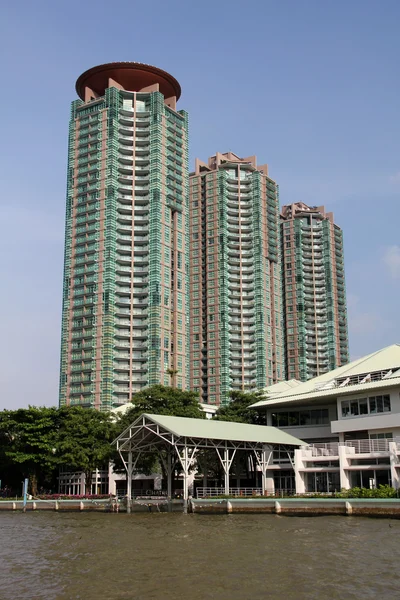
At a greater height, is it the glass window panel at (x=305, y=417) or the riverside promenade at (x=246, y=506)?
the glass window panel at (x=305, y=417)

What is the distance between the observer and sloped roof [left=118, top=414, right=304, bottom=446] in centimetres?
6163

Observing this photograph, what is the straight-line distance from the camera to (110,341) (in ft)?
458

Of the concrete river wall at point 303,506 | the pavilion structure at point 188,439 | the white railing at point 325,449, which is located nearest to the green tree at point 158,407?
the pavilion structure at point 188,439

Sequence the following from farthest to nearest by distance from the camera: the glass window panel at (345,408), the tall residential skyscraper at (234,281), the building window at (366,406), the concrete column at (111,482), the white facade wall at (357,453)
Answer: the tall residential skyscraper at (234,281)
the concrete column at (111,482)
the glass window panel at (345,408)
the building window at (366,406)
the white facade wall at (357,453)

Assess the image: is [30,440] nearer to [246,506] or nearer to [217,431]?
[217,431]

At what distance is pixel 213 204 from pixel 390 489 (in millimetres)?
139345

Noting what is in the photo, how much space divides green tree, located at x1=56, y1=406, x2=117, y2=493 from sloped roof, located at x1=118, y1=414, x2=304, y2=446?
44.8 feet

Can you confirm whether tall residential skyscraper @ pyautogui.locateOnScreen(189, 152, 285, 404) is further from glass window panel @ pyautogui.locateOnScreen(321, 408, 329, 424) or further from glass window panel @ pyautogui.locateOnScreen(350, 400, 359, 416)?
glass window panel @ pyautogui.locateOnScreen(350, 400, 359, 416)

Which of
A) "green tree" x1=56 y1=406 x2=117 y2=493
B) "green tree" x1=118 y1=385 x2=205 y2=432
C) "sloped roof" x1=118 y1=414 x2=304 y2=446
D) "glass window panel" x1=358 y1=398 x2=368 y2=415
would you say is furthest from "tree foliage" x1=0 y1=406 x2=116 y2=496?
"glass window panel" x1=358 y1=398 x2=368 y2=415

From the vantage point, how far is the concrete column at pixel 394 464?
193ft

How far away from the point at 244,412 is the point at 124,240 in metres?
65.5

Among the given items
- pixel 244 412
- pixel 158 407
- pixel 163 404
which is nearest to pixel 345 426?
pixel 244 412

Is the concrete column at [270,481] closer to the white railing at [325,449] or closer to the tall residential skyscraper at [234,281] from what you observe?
the white railing at [325,449]

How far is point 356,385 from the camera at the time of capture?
2822 inches
